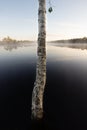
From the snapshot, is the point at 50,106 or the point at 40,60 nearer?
the point at 40,60

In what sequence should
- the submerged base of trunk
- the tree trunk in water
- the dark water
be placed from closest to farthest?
1. the tree trunk in water
2. the submerged base of trunk
3. the dark water

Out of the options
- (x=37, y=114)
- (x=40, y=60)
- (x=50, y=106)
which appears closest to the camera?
(x=40, y=60)

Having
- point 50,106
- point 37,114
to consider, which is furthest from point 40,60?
point 50,106

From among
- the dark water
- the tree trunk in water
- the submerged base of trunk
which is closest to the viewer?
the tree trunk in water

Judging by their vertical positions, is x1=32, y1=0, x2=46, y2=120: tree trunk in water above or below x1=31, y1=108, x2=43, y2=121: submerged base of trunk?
above

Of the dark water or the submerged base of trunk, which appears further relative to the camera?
the dark water

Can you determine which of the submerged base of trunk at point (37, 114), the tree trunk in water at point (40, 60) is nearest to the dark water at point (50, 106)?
the submerged base of trunk at point (37, 114)

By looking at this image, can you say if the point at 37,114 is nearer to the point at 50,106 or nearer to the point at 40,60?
the point at 50,106

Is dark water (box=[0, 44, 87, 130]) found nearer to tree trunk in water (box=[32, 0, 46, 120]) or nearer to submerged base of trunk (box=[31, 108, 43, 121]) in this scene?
submerged base of trunk (box=[31, 108, 43, 121])

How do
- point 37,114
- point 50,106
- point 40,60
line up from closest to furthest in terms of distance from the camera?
point 40,60 → point 37,114 → point 50,106

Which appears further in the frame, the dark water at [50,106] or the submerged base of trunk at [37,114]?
the dark water at [50,106]

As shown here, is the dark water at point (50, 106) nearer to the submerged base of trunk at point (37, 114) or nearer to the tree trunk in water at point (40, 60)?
the submerged base of trunk at point (37, 114)

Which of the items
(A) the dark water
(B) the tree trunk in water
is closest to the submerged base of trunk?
(B) the tree trunk in water

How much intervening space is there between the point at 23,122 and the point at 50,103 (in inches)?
124
